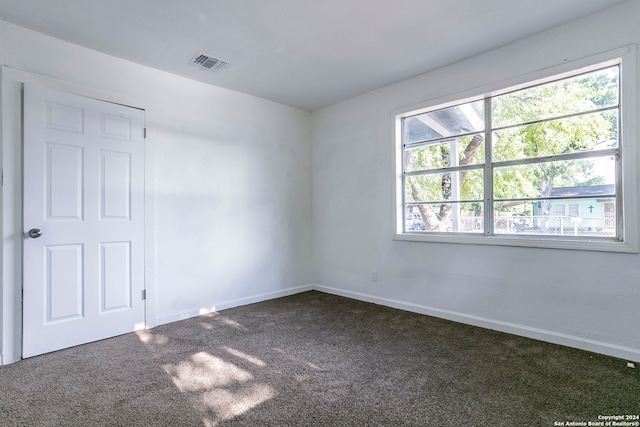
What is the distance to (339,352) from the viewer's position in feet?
8.47

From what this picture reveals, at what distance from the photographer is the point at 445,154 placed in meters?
3.57

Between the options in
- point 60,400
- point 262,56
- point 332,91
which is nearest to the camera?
point 60,400

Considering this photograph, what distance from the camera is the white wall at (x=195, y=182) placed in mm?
2529

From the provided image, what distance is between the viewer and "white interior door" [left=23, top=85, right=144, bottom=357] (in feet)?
8.45

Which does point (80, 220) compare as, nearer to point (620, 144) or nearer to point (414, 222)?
point (414, 222)

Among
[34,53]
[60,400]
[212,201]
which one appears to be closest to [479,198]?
[212,201]

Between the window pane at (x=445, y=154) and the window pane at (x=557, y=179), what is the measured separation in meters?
0.30

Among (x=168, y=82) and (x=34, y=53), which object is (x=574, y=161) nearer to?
(x=168, y=82)

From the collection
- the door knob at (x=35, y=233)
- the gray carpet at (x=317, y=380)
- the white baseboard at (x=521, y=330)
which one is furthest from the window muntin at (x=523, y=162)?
the door knob at (x=35, y=233)

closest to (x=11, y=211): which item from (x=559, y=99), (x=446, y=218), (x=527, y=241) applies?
(x=446, y=218)

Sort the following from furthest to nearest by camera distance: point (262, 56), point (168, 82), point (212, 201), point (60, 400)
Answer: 1. point (212, 201)
2. point (168, 82)
3. point (262, 56)
4. point (60, 400)

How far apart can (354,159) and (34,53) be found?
Result: 3.29 meters

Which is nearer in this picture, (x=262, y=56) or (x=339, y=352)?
(x=339, y=352)

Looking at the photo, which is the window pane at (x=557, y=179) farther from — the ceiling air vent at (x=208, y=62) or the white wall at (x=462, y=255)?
the ceiling air vent at (x=208, y=62)
